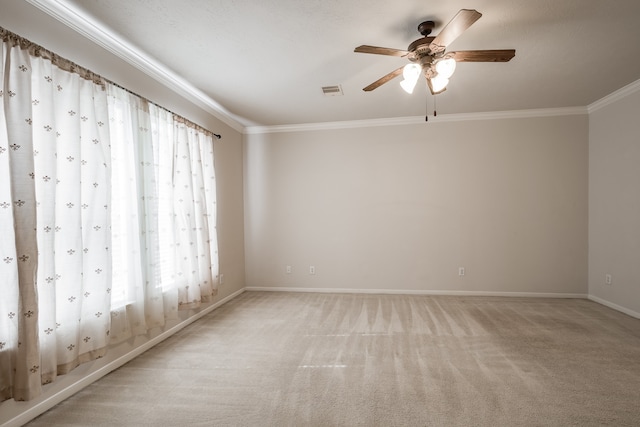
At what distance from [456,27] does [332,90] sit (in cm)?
192

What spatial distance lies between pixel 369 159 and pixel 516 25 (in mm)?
2713

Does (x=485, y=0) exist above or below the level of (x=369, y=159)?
above

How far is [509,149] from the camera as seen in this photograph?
4570mm

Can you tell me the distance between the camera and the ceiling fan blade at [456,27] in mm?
1683

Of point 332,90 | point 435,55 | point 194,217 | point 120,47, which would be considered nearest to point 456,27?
point 435,55

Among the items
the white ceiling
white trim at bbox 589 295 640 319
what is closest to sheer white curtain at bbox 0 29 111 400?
the white ceiling

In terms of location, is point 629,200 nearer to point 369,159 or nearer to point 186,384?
point 369,159

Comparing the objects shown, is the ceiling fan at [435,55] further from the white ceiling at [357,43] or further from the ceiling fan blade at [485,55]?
the white ceiling at [357,43]

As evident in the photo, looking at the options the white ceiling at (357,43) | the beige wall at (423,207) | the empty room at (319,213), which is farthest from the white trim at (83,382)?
the white ceiling at (357,43)

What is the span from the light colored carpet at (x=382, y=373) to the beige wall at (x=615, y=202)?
0.46 metres

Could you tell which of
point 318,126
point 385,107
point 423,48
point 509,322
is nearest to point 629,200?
point 509,322

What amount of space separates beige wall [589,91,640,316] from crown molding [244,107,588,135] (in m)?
0.48

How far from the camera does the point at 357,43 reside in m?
2.62

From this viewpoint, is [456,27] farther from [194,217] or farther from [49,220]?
[194,217]
